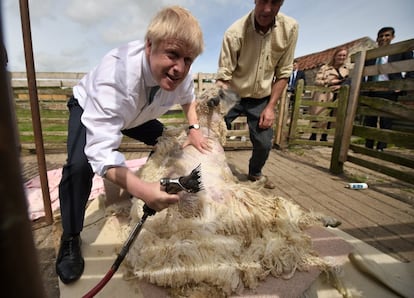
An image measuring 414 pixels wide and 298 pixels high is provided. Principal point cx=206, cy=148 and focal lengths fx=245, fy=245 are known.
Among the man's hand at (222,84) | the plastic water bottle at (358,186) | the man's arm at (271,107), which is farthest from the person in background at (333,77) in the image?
the man's hand at (222,84)

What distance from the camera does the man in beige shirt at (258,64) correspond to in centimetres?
293

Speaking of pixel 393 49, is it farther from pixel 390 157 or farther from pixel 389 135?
pixel 390 157

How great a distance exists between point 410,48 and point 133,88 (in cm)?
306

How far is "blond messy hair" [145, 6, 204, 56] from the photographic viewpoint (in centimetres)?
142

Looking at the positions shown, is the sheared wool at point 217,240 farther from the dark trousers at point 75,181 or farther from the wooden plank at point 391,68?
the wooden plank at point 391,68

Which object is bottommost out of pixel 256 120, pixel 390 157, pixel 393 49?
pixel 390 157

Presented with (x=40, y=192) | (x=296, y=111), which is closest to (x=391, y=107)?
(x=296, y=111)

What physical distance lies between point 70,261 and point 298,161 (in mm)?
4217

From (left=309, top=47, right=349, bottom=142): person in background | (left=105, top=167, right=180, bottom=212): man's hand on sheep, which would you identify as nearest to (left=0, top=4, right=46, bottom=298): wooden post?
(left=105, top=167, right=180, bottom=212): man's hand on sheep

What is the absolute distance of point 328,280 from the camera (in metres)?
1.63

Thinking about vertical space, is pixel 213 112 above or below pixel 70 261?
above

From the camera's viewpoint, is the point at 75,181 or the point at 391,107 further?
the point at 391,107

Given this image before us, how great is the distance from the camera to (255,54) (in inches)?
118

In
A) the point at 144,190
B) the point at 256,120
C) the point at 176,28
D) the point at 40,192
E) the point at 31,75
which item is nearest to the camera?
the point at 144,190
